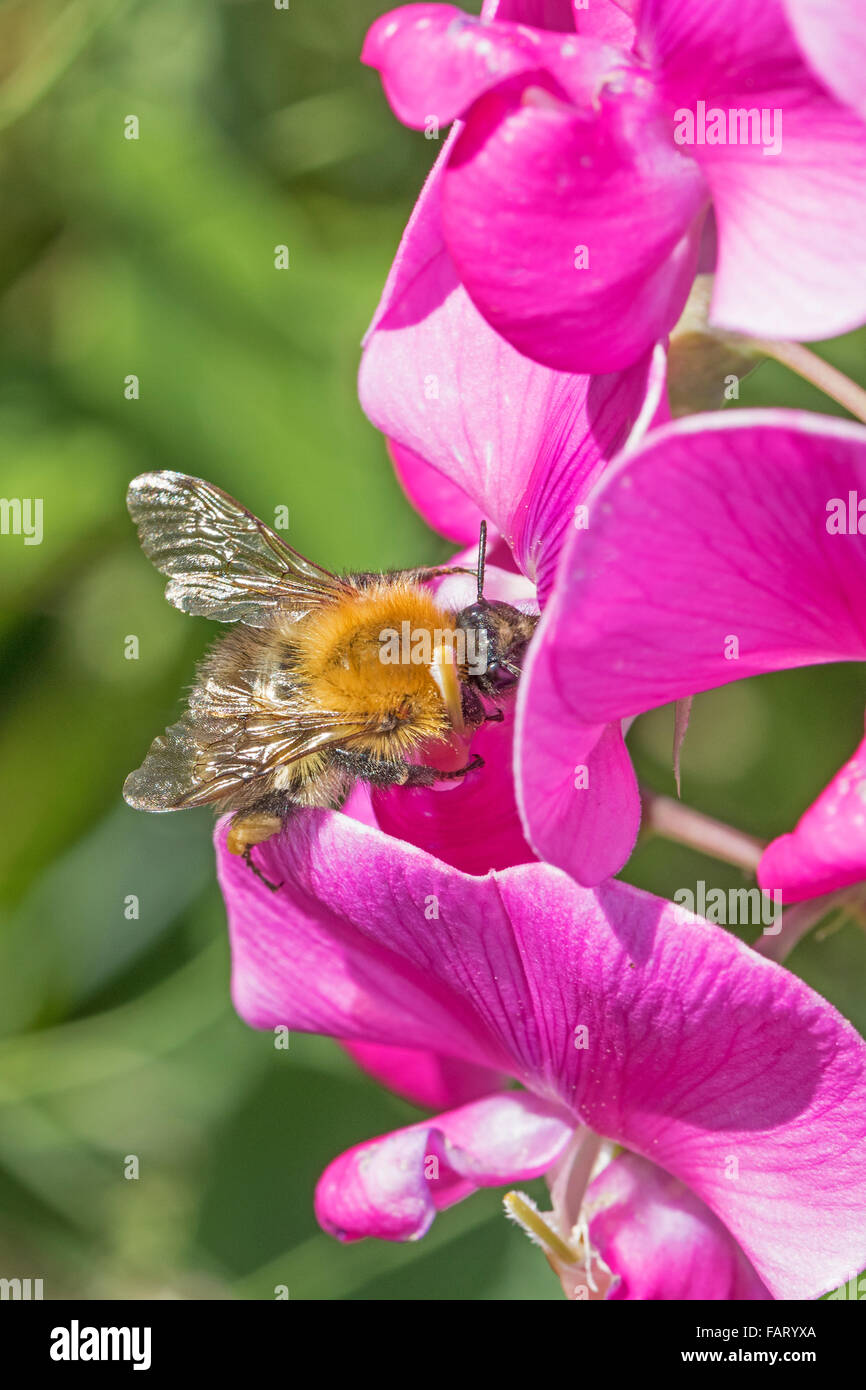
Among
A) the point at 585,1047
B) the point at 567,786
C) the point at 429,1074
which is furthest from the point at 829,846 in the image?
the point at 429,1074

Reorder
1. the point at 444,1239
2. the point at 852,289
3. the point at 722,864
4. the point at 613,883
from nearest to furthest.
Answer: the point at 852,289 < the point at 613,883 < the point at 444,1239 < the point at 722,864

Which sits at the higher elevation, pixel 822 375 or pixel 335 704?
pixel 822 375

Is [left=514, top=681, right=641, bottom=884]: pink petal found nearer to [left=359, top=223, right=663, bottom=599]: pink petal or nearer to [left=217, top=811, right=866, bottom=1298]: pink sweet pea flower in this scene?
[left=217, top=811, right=866, bottom=1298]: pink sweet pea flower

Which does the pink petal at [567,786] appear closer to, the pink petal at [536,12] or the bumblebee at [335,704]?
the bumblebee at [335,704]

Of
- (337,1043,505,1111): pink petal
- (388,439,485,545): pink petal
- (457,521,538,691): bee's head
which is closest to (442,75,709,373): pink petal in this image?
(457,521,538,691): bee's head

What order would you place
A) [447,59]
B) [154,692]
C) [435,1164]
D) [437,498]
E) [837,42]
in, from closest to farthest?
1. [837,42]
2. [447,59]
3. [435,1164]
4. [437,498]
5. [154,692]

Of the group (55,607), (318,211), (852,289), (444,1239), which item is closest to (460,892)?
(852,289)

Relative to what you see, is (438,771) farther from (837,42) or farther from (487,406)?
(837,42)

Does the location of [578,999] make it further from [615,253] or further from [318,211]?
[318,211]
